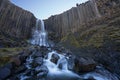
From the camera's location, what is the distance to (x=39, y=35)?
3262 centimetres

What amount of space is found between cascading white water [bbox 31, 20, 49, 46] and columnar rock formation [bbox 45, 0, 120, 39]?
168cm

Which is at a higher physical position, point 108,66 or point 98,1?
point 98,1

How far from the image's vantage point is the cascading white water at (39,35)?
98.7 ft

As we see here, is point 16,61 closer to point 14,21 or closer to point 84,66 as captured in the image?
point 84,66

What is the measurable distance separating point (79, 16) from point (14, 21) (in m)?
14.0

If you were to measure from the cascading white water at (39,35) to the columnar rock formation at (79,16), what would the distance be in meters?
1.68

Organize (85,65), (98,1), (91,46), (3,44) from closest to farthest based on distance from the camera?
1. (85,65)
2. (91,46)
3. (3,44)
4. (98,1)

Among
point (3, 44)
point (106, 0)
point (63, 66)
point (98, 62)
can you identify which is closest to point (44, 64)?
point (63, 66)

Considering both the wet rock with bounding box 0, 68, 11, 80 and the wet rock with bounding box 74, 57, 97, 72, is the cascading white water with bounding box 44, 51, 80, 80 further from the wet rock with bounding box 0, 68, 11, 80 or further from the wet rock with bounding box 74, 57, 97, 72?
the wet rock with bounding box 0, 68, 11, 80

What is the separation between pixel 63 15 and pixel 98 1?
9641mm

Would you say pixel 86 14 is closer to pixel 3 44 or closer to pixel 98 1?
pixel 98 1

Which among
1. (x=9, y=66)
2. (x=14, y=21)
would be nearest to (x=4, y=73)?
(x=9, y=66)

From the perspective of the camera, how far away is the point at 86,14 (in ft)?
92.9

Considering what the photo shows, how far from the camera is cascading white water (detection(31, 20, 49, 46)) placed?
3009 centimetres
